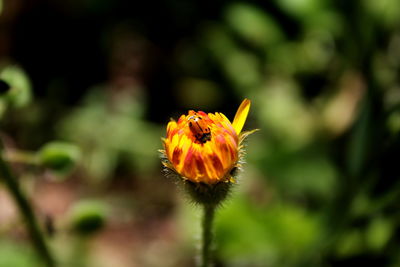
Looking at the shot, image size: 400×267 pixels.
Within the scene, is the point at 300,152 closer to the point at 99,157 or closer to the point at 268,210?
the point at 268,210

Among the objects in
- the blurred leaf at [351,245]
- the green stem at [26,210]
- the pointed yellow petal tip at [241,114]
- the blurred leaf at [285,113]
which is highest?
the blurred leaf at [285,113]

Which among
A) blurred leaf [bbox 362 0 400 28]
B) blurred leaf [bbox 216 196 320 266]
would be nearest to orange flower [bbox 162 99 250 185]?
blurred leaf [bbox 216 196 320 266]

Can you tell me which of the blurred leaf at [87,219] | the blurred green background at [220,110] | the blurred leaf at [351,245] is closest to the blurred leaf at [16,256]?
the blurred green background at [220,110]

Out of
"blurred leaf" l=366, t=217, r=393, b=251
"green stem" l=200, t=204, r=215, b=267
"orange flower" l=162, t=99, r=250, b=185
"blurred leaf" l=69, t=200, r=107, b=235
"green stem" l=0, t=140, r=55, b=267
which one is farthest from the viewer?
"blurred leaf" l=366, t=217, r=393, b=251

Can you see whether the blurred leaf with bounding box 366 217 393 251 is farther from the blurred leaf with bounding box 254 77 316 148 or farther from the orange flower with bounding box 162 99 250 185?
the orange flower with bounding box 162 99 250 185

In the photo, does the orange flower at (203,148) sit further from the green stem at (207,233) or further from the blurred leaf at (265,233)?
the blurred leaf at (265,233)
